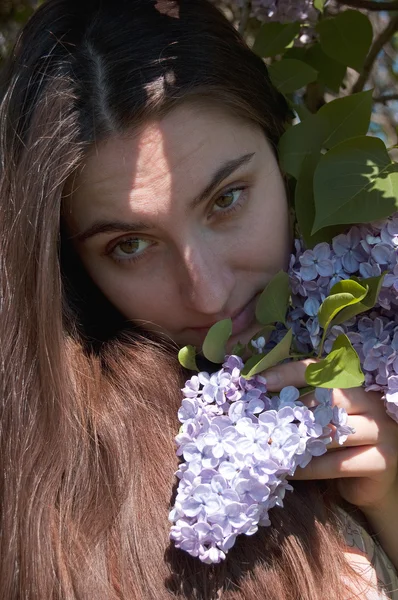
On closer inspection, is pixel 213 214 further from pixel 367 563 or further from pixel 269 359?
pixel 367 563

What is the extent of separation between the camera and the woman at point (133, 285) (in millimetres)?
1425

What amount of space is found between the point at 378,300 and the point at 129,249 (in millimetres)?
511

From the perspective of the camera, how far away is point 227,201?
1.48 metres

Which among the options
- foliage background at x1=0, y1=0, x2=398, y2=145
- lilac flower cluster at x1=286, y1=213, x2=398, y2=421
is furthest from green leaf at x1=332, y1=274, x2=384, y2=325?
foliage background at x1=0, y1=0, x2=398, y2=145

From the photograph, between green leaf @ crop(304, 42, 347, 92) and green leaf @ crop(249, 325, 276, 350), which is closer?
green leaf @ crop(249, 325, 276, 350)

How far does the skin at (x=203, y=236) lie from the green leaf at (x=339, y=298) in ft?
0.36

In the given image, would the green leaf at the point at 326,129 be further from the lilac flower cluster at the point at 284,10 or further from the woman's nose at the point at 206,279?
the lilac flower cluster at the point at 284,10

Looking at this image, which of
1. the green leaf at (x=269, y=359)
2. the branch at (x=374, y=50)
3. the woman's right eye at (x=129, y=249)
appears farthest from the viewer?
the branch at (x=374, y=50)

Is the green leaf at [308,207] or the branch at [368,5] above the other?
the branch at [368,5]

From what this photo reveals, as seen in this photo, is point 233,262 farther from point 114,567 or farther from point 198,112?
point 114,567

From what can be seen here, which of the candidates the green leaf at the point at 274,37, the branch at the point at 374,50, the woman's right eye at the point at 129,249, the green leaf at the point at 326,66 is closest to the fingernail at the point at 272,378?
the woman's right eye at the point at 129,249

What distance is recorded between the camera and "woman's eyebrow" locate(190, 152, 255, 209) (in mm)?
1430

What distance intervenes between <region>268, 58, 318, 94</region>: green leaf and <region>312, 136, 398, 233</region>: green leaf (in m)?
0.51

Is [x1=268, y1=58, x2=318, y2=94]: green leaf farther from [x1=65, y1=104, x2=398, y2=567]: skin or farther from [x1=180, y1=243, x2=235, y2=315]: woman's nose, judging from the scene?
[x1=180, y1=243, x2=235, y2=315]: woman's nose
